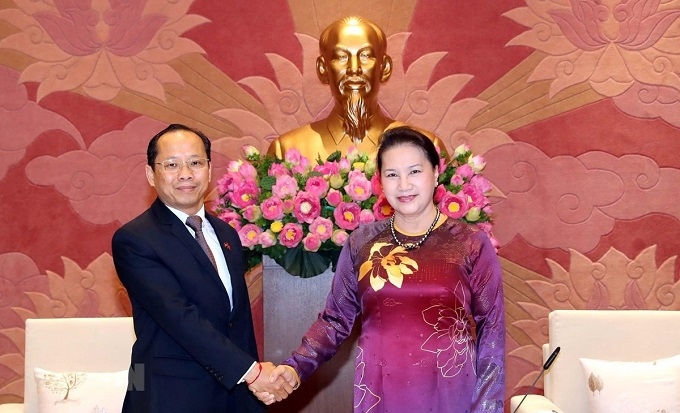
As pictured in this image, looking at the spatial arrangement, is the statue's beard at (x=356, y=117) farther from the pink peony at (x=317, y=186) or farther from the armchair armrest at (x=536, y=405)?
the armchair armrest at (x=536, y=405)

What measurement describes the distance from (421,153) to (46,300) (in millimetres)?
2775

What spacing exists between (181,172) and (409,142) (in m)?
0.70

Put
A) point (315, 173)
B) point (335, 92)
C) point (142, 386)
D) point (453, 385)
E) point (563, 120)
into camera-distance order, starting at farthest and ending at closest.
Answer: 1. point (563, 120)
2. point (335, 92)
3. point (315, 173)
4. point (142, 386)
5. point (453, 385)

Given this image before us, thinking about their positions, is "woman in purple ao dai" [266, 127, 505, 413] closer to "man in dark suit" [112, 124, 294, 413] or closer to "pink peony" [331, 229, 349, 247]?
"man in dark suit" [112, 124, 294, 413]

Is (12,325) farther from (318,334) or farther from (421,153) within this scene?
(421,153)

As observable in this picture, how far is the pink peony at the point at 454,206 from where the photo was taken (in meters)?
2.96

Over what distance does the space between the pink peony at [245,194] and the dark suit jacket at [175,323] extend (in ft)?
1.92

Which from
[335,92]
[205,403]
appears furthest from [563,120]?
[205,403]

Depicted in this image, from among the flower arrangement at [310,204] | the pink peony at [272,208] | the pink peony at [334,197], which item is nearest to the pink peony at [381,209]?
the flower arrangement at [310,204]

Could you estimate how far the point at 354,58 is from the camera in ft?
11.9

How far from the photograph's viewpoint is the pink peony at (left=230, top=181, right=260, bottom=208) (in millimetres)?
3043

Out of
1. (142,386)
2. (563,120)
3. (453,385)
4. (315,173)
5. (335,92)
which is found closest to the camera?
(453,385)

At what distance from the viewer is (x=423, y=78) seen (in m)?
4.31

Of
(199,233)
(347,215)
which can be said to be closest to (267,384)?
(199,233)
